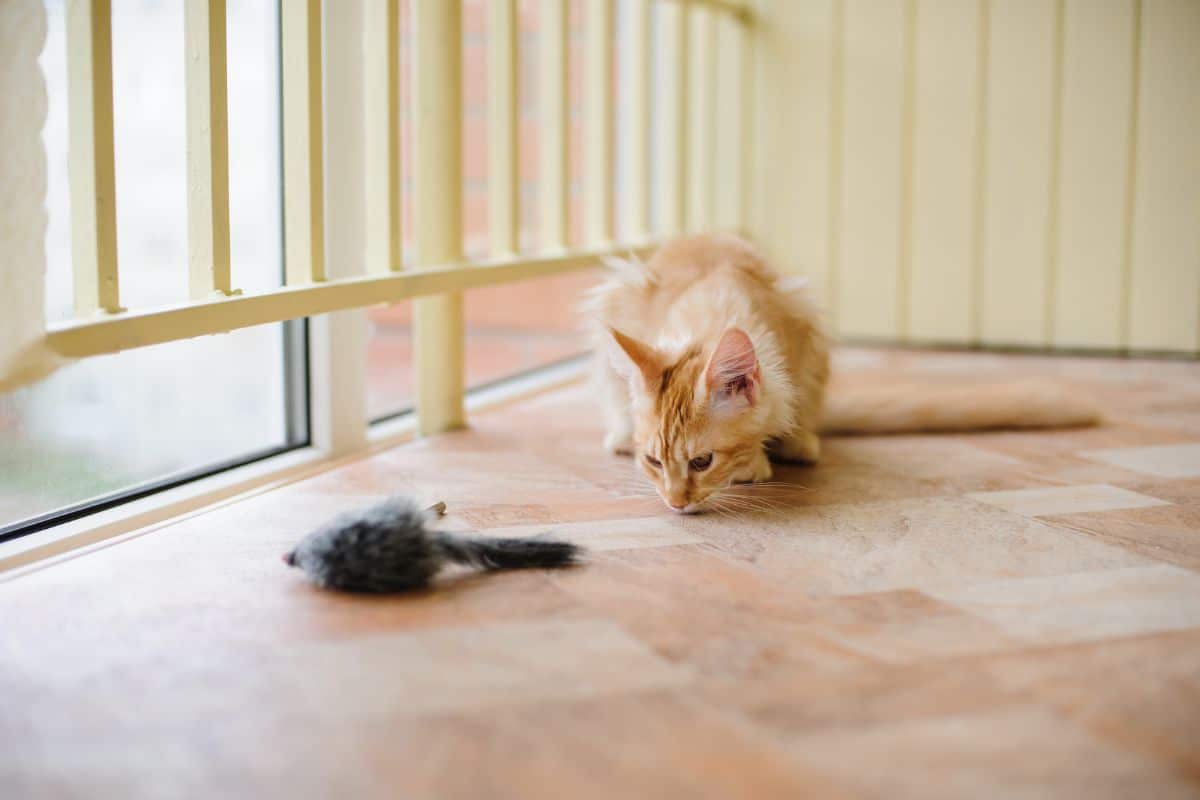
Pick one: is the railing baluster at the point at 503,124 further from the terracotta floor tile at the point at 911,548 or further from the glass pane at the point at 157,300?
the terracotta floor tile at the point at 911,548

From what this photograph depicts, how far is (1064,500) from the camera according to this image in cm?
207

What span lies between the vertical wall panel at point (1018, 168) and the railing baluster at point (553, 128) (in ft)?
4.49

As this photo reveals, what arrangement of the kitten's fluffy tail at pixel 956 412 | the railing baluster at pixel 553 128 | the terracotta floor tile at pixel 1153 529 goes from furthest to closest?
the railing baluster at pixel 553 128, the kitten's fluffy tail at pixel 956 412, the terracotta floor tile at pixel 1153 529

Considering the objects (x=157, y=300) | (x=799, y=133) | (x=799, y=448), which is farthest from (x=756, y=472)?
(x=799, y=133)

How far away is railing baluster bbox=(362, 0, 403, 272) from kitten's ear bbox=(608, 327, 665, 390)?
0.61 m

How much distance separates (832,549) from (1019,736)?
2.05 ft

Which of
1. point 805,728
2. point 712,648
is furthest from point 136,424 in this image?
point 805,728

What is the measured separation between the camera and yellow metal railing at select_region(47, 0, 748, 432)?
5.49 feet

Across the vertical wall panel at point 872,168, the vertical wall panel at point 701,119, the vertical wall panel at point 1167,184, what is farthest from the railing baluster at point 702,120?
the vertical wall panel at point 1167,184

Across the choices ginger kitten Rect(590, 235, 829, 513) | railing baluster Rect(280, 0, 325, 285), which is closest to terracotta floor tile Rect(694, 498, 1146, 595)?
ginger kitten Rect(590, 235, 829, 513)

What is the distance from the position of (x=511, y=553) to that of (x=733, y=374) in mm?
475

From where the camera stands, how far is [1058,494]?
2113mm

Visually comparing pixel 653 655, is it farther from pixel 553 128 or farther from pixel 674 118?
pixel 674 118

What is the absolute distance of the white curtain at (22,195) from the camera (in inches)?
58.2
